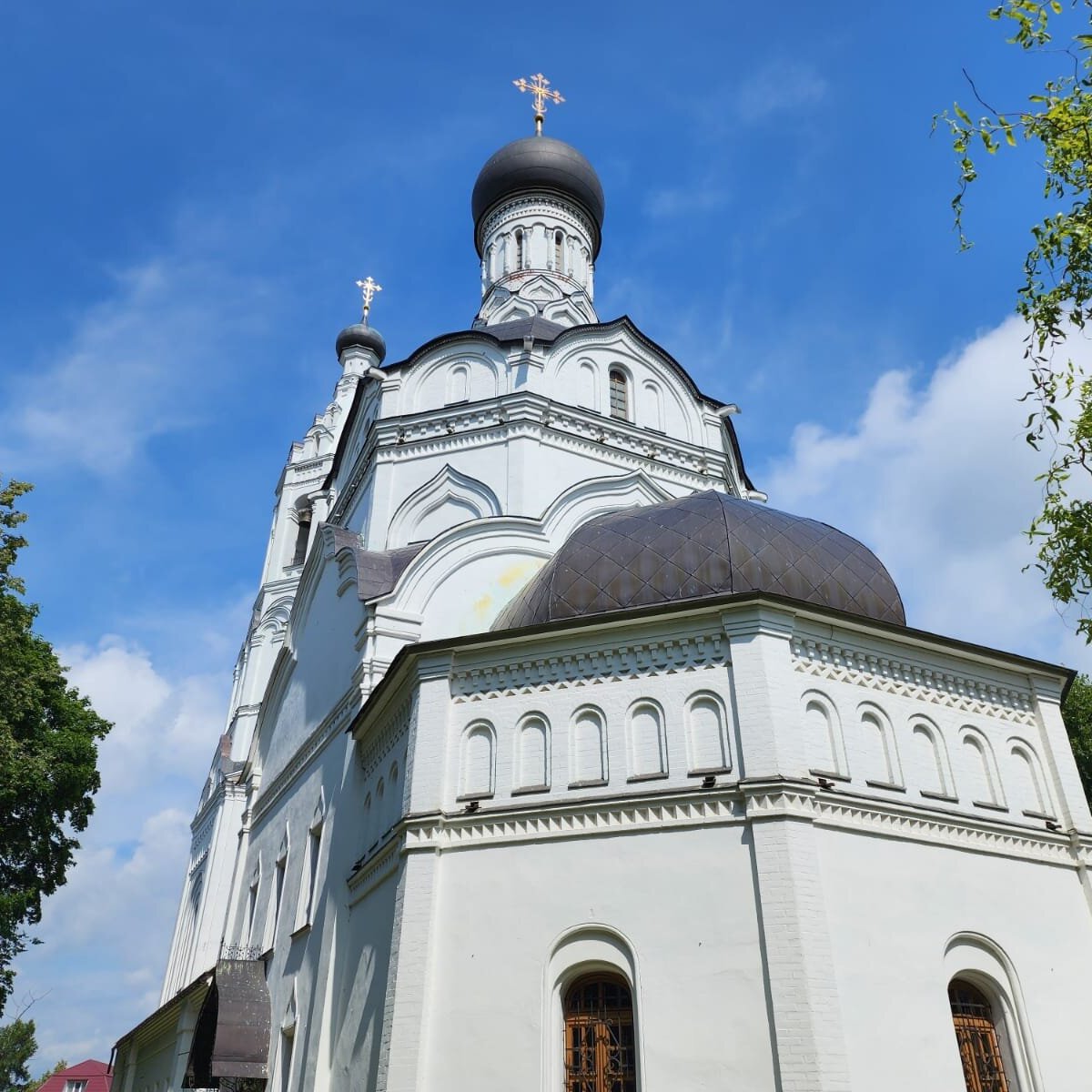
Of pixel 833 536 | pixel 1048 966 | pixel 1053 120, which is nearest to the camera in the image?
pixel 1053 120

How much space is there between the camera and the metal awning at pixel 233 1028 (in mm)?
11945

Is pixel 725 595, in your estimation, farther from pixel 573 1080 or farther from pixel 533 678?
pixel 573 1080

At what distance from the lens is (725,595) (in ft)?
28.9

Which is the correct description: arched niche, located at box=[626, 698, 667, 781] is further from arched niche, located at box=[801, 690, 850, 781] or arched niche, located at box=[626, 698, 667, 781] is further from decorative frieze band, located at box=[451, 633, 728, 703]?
arched niche, located at box=[801, 690, 850, 781]

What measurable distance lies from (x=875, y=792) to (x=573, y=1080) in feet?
11.4

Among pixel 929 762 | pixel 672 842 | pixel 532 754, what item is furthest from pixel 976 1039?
pixel 532 754

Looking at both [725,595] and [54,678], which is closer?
[725,595]

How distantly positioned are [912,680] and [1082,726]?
1008cm

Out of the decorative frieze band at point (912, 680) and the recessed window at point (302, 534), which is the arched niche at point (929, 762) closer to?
the decorative frieze band at point (912, 680)

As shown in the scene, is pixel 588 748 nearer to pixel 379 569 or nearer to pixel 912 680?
pixel 912 680

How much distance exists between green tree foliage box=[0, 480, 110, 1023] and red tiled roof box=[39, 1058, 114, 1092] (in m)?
33.8

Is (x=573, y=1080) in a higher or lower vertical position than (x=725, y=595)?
lower

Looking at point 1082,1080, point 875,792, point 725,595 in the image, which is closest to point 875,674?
point 875,792

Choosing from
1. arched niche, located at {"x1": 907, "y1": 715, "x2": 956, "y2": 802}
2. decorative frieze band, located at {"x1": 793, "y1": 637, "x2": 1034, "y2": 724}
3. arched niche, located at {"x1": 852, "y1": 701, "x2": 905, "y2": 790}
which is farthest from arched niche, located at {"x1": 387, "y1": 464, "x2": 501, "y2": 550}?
arched niche, located at {"x1": 907, "y1": 715, "x2": 956, "y2": 802}
